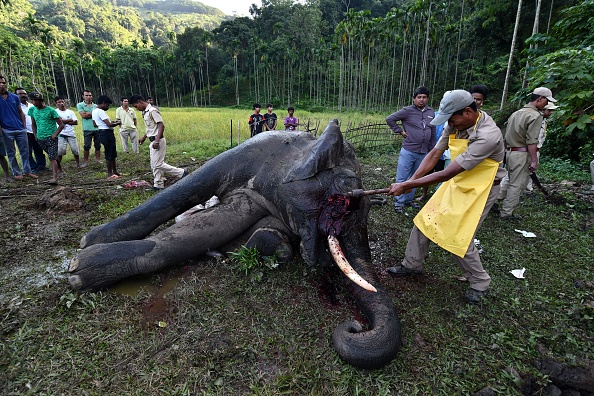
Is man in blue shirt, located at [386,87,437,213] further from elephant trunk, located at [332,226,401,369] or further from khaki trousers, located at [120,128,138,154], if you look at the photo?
khaki trousers, located at [120,128,138,154]

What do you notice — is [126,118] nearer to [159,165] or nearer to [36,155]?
[36,155]

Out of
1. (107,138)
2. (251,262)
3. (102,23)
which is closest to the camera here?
(251,262)

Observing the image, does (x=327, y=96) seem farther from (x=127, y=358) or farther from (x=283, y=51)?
(x=127, y=358)

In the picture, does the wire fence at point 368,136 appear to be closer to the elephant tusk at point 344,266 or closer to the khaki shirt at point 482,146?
the khaki shirt at point 482,146

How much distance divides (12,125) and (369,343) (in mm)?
7539

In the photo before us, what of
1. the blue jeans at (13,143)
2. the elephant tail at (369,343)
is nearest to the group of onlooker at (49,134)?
the blue jeans at (13,143)

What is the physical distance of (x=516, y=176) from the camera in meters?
5.02

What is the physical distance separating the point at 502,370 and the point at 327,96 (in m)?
44.0

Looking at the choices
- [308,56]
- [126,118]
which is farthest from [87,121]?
[308,56]

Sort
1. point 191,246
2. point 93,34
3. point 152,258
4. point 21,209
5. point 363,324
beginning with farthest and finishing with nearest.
Answer: point 93,34 < point 21,209 < point 191,246 < point 152,258 < point 363,324

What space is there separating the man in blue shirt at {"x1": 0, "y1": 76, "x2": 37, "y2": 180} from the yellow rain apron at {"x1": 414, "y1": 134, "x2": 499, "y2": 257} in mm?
7521

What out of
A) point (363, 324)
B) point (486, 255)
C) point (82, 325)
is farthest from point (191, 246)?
point (486, 255)

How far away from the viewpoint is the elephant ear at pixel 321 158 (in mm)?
3066

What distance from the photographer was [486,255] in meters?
4.04
